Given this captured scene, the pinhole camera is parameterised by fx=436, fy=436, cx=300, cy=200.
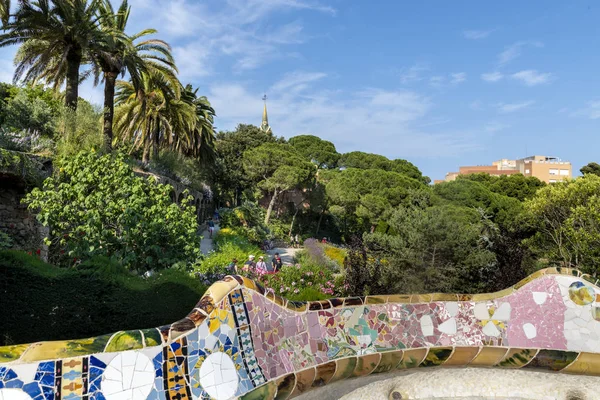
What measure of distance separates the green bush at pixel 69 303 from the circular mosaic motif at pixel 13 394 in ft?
9.76

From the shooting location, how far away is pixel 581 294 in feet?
13.0

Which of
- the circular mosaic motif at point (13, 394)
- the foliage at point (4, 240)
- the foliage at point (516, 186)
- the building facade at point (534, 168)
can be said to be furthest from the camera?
the building facade at point (534, 168)

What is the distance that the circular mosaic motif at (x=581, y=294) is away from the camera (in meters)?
3.95

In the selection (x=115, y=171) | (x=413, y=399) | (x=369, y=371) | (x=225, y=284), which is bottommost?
(x=413, y=399)

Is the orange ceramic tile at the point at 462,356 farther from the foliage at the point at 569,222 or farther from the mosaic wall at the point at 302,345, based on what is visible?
the foliage at the point at 569,222

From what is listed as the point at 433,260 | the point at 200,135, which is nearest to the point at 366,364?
the point at 433,260

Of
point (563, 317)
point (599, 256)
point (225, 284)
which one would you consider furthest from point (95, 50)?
point (599, 256)

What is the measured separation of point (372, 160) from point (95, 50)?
1214 inches

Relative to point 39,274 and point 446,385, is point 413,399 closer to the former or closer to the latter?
point 446,385

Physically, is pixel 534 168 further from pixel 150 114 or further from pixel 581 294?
pixel 581 294

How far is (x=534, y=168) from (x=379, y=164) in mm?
33512

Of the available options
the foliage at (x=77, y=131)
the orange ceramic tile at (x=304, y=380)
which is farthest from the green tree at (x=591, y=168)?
the orange ceramic tile at (x=304, y=380)

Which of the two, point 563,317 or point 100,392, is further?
point 563,317

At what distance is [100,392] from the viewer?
6.77 feet
